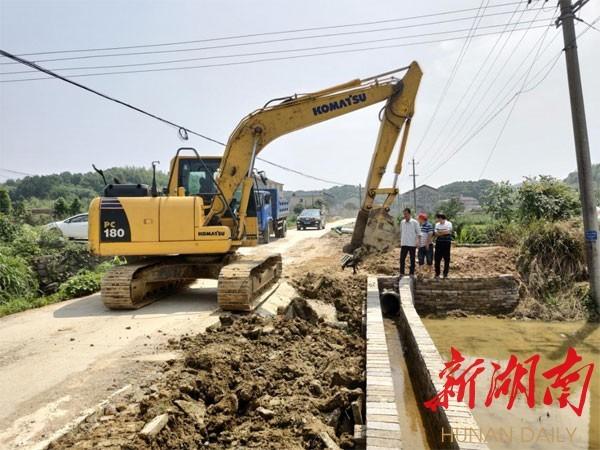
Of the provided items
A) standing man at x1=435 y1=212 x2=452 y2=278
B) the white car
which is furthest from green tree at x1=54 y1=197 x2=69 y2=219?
standing man at x1=435 y1=212 x2=452 y2=278

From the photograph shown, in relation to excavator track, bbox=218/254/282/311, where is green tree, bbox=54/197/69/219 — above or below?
above

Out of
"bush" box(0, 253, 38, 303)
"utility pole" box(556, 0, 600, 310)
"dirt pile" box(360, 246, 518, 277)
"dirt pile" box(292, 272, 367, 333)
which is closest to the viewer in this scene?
"dirt pile" box(292, 272, 367, 333)

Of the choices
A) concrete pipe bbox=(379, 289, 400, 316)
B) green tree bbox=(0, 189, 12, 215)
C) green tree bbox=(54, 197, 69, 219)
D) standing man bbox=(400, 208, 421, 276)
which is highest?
green tree bbox=(0, 189, 12, 215)

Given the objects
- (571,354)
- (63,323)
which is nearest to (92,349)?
(63,323)

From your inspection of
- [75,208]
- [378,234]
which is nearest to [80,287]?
[378,234]

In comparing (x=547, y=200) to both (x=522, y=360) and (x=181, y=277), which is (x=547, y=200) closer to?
(x=522, y=360)

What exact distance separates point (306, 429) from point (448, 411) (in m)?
1.31

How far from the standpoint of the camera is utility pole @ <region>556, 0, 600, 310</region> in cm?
878

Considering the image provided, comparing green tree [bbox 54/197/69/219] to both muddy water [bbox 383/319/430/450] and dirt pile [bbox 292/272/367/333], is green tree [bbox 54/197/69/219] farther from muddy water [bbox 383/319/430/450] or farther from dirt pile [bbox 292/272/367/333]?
muddy water [bbox 383/319/430/450]

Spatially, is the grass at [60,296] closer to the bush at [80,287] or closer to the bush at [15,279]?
the bush at [80,287]

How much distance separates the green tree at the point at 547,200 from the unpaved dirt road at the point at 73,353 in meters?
10.5

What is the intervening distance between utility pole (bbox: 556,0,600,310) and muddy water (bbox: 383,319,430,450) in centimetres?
475

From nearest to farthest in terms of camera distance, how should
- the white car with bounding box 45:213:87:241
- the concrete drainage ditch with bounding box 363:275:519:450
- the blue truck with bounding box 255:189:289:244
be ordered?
the concrete drainage ditch with bounding box 363:275:519:450 → the white car with bounding box 45:213:87:241 → the blue truck with bounding box 255:189:289:244

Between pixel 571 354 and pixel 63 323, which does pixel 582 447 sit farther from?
pixel 63 323
